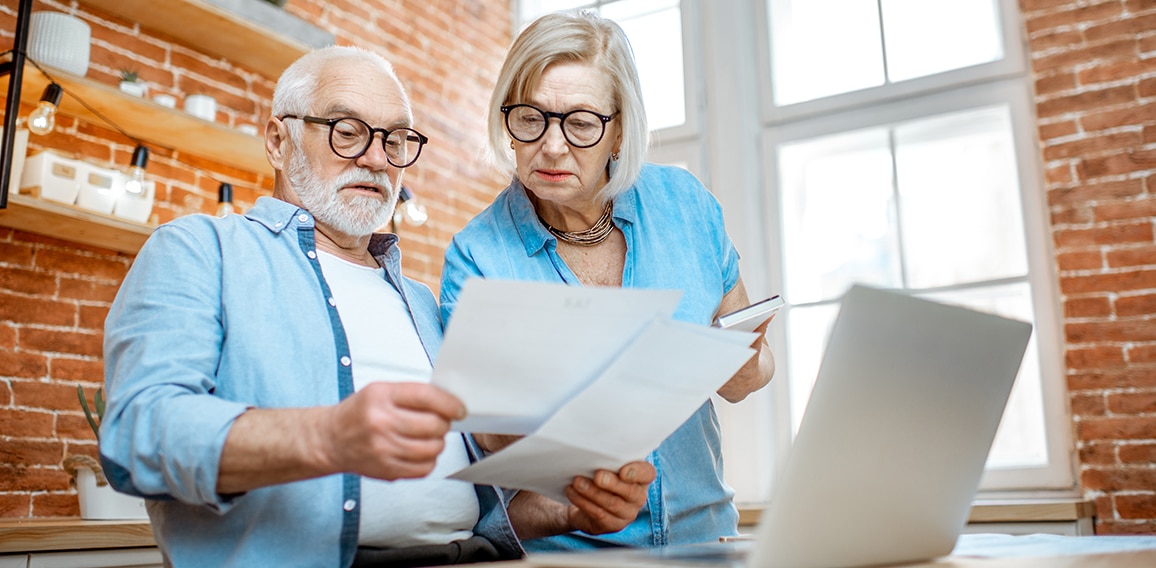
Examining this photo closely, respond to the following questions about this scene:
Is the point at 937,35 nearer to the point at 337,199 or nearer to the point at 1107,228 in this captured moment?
the point at 1107,228

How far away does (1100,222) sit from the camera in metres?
3.10

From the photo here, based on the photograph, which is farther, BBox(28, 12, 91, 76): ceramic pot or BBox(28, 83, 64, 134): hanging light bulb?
BBox(28, 12, 91, 76): ceramic pot

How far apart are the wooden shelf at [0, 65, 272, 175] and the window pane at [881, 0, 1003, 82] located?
8.07 ft

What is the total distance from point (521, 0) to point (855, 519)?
14.0ft

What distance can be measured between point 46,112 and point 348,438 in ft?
6.63

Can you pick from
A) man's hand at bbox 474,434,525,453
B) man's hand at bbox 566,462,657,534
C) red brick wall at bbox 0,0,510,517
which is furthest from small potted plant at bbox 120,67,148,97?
man's hand at bbox 566,462,657,534

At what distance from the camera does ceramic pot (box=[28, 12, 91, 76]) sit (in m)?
2.57

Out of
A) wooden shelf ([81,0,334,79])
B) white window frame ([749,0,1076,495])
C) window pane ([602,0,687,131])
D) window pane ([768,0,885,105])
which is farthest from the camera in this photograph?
window pane ([602,0,687,131])

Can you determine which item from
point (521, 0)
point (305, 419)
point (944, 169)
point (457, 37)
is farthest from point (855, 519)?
point (521, 0)

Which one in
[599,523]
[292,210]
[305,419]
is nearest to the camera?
[305,419]

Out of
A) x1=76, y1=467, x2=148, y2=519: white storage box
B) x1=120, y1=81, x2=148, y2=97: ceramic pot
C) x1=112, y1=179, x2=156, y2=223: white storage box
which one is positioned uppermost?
x1=120, y1=81, x2=148, y2=97: ceramic pot

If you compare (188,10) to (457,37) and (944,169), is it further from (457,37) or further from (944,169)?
→ (944,169)

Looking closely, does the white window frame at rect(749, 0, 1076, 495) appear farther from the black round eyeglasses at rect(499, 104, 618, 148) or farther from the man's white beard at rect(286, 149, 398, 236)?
the man's white beard at rect(286, 149, 398, 236)

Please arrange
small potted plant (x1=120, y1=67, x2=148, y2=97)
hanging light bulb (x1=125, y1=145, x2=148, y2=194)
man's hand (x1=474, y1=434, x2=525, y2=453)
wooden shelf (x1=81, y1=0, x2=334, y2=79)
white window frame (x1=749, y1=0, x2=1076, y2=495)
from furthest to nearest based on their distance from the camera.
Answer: white window frame (x1=749, y1=0, x2=1076, y2=495), wooden shelf (x1=81, y1=0, x2=334, y2=79), small potted plant (x1=120, y1=67, x2=148, y2=97), hanging light bulb (x1=125, y1=145, x2=148, y2=194), man's hand (x1=474, y1=434, x2=525, y2=453)
